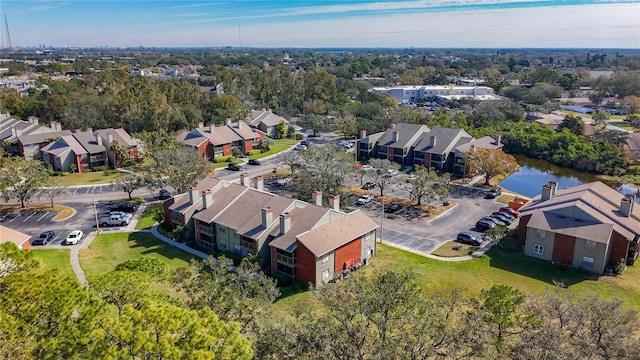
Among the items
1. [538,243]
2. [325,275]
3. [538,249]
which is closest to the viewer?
[325,275]

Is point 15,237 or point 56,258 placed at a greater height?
point 15,237

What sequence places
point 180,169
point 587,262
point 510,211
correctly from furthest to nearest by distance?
point 180,169
point 510,211
point 587,262

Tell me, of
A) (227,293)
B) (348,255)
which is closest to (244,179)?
(348,255)

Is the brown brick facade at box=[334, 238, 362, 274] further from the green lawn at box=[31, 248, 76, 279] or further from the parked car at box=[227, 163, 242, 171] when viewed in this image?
the parked car at box=[227, 163, 242, 171]

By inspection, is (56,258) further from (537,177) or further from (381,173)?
(537,177)

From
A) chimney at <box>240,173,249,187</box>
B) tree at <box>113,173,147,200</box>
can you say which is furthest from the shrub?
chimney at <box>240,173,249,187</box>

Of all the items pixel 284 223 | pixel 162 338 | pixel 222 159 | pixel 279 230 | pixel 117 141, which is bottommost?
pixel 222 159

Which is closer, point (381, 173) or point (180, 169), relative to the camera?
point (180, 169)
